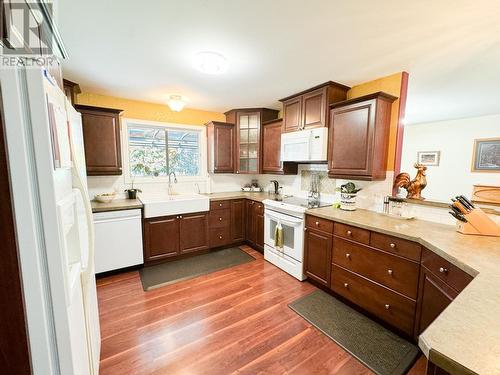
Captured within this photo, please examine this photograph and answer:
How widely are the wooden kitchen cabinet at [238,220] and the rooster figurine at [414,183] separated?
89.0 inches

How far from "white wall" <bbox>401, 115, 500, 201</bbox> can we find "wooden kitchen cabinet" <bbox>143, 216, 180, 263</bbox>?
4527 millimetres

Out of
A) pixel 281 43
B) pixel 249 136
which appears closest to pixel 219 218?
pixel 249 136

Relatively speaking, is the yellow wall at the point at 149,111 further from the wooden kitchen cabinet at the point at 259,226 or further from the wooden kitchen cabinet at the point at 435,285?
the wooden kitchen cabinet at the point at 435,285

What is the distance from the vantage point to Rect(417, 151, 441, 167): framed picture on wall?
14.8 feet

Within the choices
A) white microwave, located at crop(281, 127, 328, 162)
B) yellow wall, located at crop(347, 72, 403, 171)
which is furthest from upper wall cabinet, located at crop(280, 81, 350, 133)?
yellow wall, located at crop(347, 72, 403, 171)

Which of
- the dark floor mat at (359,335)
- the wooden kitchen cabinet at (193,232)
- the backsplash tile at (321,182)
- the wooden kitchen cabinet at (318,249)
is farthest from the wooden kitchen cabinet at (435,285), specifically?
the wooden kitchen cabinet at (193,232)

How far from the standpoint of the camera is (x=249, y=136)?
12.6ft

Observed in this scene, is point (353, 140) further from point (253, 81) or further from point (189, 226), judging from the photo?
point (189, 226)

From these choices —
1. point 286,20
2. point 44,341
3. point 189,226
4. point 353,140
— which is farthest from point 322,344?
→ point 286,20

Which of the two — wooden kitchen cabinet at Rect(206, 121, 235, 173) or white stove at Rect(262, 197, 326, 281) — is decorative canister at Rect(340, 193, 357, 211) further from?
wooden kitchen cabinet at Rect(206, 121, 235, 173)

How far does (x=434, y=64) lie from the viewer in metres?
2.10

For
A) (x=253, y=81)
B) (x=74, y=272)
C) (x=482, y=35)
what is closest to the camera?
(x=74, y=272)

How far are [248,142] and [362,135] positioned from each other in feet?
6.65

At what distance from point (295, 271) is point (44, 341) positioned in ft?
7.82
